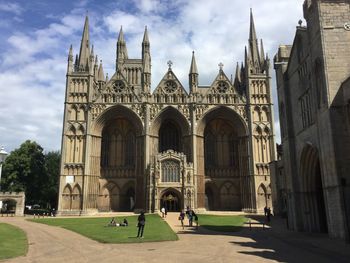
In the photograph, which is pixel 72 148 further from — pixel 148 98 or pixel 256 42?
pixel 256 42

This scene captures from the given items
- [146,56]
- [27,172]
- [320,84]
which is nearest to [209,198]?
[146,56]

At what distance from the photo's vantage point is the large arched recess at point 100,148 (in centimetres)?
5262

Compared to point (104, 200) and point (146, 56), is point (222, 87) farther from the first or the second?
point (104, 200)

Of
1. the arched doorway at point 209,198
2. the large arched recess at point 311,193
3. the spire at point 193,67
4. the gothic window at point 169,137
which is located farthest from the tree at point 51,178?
the large arched recess at point 311,193

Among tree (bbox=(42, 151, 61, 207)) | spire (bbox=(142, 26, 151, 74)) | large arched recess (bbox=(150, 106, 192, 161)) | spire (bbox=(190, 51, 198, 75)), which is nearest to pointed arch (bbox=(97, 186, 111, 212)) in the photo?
large arched recess (bbox=(150, 106, 192, 161))

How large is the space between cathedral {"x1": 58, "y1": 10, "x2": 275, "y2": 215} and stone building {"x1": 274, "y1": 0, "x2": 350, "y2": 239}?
24.1 m

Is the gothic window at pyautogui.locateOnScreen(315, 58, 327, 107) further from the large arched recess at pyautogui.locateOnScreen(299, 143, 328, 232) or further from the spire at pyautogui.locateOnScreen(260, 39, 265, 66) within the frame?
the spire at pyautogui.locateOnScreen(260, 39, 265, 66)

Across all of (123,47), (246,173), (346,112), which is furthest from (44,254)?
(123,47)

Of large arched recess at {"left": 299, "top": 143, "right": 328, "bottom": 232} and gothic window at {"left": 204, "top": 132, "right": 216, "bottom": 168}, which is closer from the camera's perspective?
large arched recess at {"left": 299, "top": 143, "right": 328, "bottom": 232}

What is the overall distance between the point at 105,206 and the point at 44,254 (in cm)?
Result: 4213

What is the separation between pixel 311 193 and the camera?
26.6m

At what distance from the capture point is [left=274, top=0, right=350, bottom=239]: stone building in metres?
20.6

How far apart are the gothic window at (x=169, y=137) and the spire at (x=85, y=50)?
58.0ft

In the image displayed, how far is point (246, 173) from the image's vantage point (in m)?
54.6
